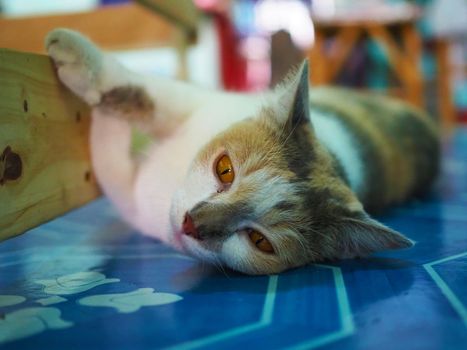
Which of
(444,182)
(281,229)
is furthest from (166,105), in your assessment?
(444,182)

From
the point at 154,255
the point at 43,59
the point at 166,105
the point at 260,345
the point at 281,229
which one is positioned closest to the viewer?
the point at 260,345

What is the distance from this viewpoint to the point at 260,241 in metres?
1.26

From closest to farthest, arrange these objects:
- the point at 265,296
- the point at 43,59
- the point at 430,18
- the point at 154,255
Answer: the point at 265,296
the point at 43,59
the point at 154,255
the point at 430,18

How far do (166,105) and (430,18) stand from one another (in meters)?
5.51

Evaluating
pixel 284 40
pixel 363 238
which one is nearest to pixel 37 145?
pixel 363 238

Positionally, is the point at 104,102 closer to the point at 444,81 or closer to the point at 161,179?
the point at 161,179

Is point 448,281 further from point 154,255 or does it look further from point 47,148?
point 47,148

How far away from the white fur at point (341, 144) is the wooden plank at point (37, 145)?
79cm

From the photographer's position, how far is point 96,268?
4.45ft

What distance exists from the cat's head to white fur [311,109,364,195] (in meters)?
0.23

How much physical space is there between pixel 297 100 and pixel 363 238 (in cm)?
41

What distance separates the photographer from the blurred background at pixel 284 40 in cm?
295

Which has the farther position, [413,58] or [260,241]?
[413,58]

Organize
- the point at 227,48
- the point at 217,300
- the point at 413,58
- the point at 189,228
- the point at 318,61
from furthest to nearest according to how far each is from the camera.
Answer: the point at 227,48, the point at 318,61, the point at 413,58, the point at 189,228, the point at 217,300
